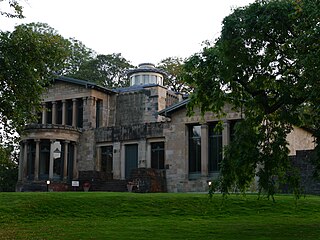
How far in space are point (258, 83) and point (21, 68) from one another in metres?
8.80

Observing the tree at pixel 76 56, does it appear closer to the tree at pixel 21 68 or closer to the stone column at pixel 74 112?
the stone column at pixel 74 112

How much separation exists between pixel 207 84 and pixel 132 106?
3272cm

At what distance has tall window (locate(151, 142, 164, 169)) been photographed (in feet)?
143

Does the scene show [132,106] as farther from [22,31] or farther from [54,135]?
[22,31]

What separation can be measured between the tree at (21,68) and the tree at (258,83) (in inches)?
238

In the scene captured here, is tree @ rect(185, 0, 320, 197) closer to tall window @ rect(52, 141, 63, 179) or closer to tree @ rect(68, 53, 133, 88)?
tall window @ rect(52, 141, 63, 179)

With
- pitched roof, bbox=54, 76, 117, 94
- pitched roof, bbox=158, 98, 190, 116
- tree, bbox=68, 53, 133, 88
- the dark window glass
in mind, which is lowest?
pitched roof, bbox=158, 98, 190, 116

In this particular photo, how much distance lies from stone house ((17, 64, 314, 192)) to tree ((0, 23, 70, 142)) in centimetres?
1712

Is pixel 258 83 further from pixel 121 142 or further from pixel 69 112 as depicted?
pixel 69 112

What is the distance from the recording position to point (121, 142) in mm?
45438

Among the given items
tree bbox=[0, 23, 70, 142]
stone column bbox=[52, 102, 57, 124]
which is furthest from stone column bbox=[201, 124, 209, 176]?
tree bbox=[0, 23, 70, 142]

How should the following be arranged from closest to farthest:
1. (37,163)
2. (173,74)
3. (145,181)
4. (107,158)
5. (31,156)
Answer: (145,181) → (37,163) → (31,156) → (107,158) → (173,74)

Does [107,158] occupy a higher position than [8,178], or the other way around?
[107,158]

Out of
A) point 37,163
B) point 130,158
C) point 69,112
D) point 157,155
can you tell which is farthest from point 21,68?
point 69,112
